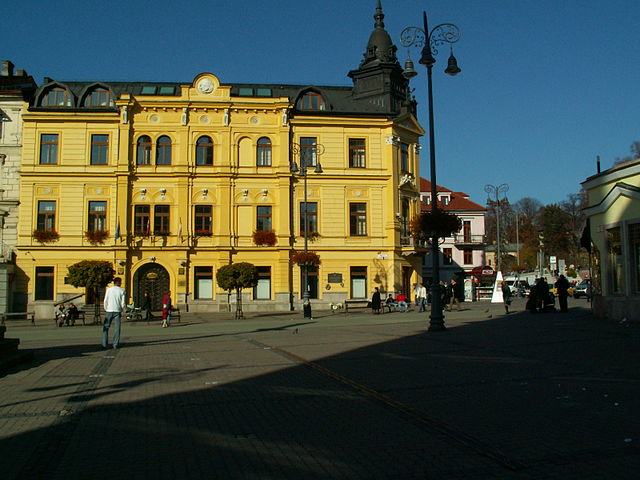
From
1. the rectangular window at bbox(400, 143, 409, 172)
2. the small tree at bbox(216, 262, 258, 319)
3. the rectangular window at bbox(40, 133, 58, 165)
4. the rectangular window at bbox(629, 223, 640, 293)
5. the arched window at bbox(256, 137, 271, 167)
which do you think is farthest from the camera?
the rectangular window at bbox(400, 143, 409, 172)

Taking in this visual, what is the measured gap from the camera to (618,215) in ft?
63.3

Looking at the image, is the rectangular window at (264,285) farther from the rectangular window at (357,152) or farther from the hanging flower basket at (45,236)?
the hanging flower basket at (45,236)

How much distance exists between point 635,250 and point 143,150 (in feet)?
103

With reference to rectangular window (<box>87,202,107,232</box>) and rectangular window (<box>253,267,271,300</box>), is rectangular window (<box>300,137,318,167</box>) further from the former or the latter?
rectangular window (<box>87,202,107,232</box>)

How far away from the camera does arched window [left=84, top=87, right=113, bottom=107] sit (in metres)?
41.3

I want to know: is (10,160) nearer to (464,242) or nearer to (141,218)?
(141,218)

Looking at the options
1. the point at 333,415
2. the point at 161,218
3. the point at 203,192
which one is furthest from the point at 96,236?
the point at 333,415

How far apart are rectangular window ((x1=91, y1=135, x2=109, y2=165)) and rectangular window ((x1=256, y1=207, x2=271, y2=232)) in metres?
10.7

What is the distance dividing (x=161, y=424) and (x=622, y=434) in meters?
4.84

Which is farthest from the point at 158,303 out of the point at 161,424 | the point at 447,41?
the point at 161,424

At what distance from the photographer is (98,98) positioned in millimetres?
41500

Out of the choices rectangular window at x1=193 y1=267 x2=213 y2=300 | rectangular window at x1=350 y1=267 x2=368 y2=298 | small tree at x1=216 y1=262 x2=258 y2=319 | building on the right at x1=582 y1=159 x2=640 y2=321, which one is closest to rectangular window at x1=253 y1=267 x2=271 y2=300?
rectangular window at x1=193 y1=267 x2=213 y2=300

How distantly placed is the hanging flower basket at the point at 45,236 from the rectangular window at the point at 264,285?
1337cm

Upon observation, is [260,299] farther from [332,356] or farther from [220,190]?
[332,356]
